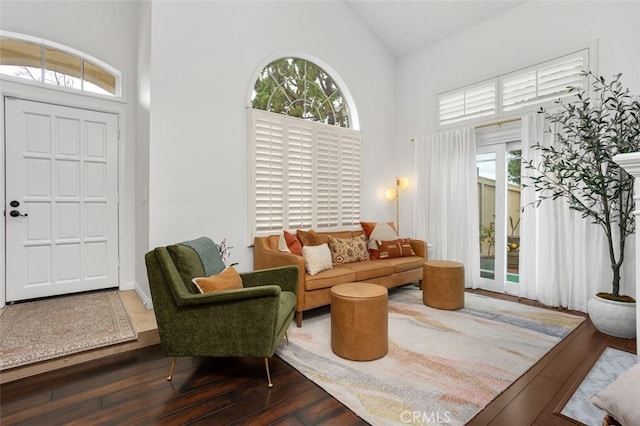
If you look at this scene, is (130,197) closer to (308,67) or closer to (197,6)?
(197,6)

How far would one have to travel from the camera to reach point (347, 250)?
3.89 metres

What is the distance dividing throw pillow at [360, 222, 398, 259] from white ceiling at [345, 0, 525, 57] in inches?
118

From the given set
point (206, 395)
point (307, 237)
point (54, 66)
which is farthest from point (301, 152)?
point (206, 395)

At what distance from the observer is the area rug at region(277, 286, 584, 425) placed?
1.84m

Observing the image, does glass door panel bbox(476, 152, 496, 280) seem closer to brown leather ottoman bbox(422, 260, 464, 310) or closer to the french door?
the french door

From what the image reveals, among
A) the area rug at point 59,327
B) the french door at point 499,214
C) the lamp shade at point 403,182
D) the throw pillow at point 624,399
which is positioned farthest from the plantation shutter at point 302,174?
the throw pillow at point 624,399

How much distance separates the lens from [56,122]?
3.36 metres

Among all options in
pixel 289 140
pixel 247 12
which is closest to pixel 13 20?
pixel 247 12

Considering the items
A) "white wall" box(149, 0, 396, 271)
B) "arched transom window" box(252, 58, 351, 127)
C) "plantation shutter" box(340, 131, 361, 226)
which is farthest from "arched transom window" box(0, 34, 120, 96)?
"plantation shutter" box(340, 131, 361, 226)

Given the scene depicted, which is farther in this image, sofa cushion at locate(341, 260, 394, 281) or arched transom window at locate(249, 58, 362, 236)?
arched transom window at locate(249, 58, 362, 236)

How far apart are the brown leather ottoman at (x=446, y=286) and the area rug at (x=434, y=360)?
92 mm

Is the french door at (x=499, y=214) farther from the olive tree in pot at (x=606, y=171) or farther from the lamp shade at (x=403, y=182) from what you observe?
the lamp shade at (x=403, y=182)

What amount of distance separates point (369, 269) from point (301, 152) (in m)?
1.77

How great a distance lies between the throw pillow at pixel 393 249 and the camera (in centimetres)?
415
